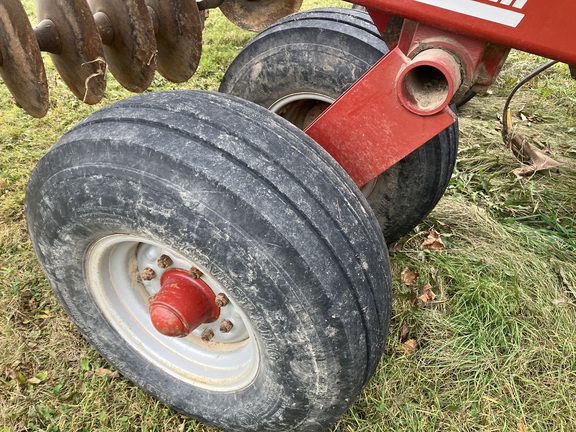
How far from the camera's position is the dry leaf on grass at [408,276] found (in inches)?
99.7

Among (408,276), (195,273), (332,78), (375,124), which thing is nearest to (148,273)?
(195,273)

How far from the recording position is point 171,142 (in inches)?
56.1

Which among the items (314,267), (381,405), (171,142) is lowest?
(381,405)

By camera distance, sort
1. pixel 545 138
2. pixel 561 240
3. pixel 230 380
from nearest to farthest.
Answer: pixel 230 380
pixel 561 240
pixel 545 138

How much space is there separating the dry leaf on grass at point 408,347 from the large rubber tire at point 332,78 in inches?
21.3

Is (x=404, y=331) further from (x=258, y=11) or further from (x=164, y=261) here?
(x=258, y=11)

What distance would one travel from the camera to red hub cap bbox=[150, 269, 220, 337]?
1677 mm

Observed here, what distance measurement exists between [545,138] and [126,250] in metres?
2.99

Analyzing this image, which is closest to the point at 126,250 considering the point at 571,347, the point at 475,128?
the point at 571,347

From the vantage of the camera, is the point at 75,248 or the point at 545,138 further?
the point at 545,138

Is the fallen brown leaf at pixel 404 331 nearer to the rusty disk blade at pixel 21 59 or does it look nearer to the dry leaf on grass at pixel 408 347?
the dry leaf on grass at pixel 408 347

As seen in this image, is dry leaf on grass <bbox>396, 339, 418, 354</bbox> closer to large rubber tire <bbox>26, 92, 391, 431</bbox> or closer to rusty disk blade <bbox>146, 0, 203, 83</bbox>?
large rubber tire <bbox>26, 92, 391, 431</bbox>

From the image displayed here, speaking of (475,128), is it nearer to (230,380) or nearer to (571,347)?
(571,347)

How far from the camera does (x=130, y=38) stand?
196 cm
